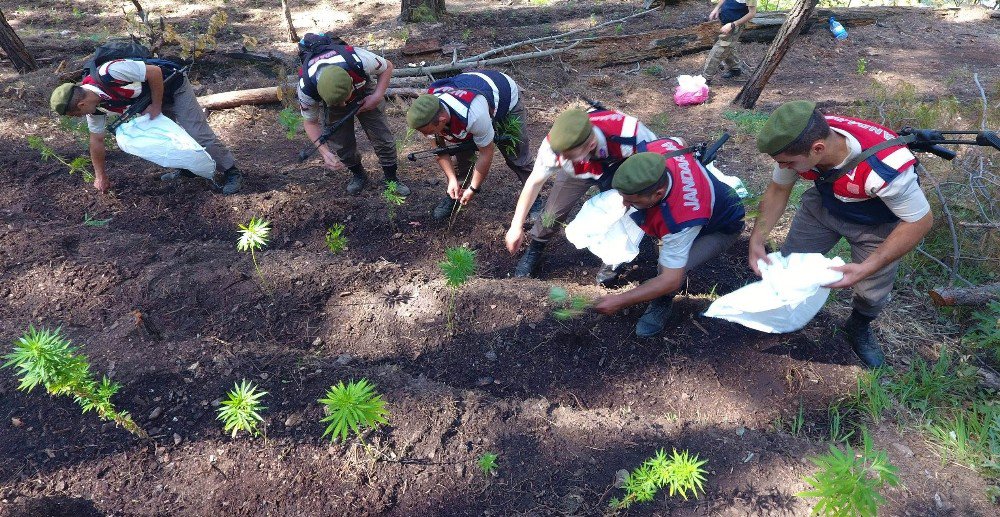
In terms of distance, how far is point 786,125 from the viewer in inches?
87.4

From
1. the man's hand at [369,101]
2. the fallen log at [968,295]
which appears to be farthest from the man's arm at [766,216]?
the man's hand at [369,101]

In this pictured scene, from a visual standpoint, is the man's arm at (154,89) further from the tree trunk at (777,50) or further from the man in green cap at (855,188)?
the tree trunk at (777,50)

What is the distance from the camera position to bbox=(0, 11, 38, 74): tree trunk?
619 cm

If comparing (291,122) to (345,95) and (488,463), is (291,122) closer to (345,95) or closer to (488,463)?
(345,95)

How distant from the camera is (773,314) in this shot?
2.69 metres

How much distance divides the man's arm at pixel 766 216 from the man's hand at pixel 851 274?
1.15 feet

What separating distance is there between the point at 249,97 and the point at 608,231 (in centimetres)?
520

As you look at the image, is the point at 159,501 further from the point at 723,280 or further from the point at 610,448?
the point at 723,280

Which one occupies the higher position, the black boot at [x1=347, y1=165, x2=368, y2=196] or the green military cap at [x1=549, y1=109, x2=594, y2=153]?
the green military cap at [x1=549, y1=109, x2=594, y2=153]

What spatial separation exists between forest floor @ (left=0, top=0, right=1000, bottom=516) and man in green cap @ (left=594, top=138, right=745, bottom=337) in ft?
1.75

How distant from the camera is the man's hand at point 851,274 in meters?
2.46

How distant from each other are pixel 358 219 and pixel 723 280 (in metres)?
2.88

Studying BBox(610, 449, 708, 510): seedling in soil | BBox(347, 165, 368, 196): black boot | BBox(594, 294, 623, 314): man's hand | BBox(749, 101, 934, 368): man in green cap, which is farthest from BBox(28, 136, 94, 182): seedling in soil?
BBox(749, 101, 934, 368): man in green cap

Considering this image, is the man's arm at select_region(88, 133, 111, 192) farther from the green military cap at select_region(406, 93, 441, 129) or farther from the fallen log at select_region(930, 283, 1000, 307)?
the fallen log at select_region(930, 283, 1000, 307)
